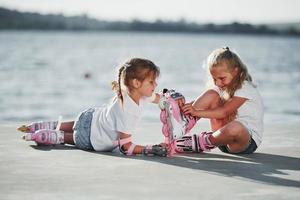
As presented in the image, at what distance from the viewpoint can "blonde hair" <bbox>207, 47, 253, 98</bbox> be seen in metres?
4.95

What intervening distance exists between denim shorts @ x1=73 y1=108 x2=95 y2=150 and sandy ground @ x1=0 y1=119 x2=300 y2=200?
0.08 meters

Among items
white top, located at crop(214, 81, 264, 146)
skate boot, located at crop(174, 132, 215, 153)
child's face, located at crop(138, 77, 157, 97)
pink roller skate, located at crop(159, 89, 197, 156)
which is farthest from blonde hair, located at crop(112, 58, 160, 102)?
white top, located at crop(214, 81, 264, 146)

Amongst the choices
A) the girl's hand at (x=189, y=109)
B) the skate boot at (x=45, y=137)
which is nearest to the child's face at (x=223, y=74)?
the girl's hand at (x=189, y=109)

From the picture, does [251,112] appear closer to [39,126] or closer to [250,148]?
[250,148]

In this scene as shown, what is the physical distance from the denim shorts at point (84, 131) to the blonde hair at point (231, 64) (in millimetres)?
1022

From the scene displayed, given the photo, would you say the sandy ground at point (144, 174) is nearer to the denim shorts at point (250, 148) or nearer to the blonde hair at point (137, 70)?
the denim shorts at point (250, 148)

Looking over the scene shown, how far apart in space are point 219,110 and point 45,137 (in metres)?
1.38

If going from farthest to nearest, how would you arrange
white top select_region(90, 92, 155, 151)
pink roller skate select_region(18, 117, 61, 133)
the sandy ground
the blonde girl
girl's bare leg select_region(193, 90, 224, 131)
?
pink roller skate select_region(18, 117, 61, 133)
girl's bare leg select_region(193, 90, 224, 131)
the blonde girl
white top select_region(90, 92, 155, 151)
the sandy ground

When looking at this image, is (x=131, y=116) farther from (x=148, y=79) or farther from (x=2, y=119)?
(x=2, y=119)

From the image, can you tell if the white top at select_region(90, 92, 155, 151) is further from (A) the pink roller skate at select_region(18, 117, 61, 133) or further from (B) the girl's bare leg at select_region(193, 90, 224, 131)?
(A) the pink roller skate at select_region(18, 117, 61, 133)

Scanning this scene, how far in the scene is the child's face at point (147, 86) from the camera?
4.87 metres

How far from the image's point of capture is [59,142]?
17.3 ft

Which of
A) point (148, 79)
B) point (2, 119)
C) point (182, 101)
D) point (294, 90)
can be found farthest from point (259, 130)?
point (294, 90)

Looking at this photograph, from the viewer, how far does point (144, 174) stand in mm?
4188
